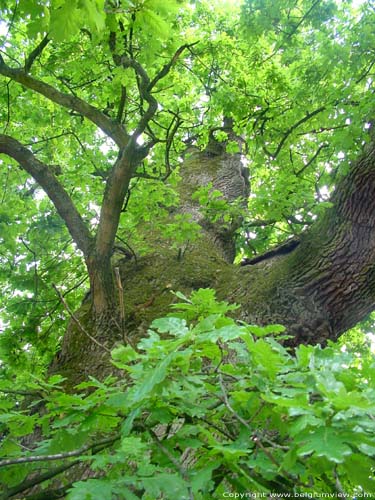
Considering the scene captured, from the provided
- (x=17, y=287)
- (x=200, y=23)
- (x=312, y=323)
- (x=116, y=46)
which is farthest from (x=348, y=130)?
(x=200, y=23)

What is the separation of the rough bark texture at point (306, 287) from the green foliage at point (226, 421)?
5.05 feet

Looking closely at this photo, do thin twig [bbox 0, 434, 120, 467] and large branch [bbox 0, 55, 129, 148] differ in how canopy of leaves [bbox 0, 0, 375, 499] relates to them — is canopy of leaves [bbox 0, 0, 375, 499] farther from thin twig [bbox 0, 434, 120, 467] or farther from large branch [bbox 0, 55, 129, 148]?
large branch [bbox 0, 55, 129, 148]

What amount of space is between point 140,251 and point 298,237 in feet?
4.60

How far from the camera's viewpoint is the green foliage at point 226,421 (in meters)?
0.84

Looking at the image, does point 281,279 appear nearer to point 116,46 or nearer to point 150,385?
point 116,46

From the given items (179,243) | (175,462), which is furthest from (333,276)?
(175,462)

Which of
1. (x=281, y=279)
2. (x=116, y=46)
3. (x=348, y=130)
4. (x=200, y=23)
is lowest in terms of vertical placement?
(x=281, y=279)

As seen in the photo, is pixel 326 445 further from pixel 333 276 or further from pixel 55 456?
pixel 333 276

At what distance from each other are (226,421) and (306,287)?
6.44ft

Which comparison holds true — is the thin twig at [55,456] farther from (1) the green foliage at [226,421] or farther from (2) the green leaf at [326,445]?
(2) the green leaf at [326,445]

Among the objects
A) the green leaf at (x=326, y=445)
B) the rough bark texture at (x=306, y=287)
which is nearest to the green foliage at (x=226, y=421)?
the green leaf at (x=326, y=445)

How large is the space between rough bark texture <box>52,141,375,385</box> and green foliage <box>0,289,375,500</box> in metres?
1.54

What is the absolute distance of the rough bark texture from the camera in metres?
2.87

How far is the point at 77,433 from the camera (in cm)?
121
